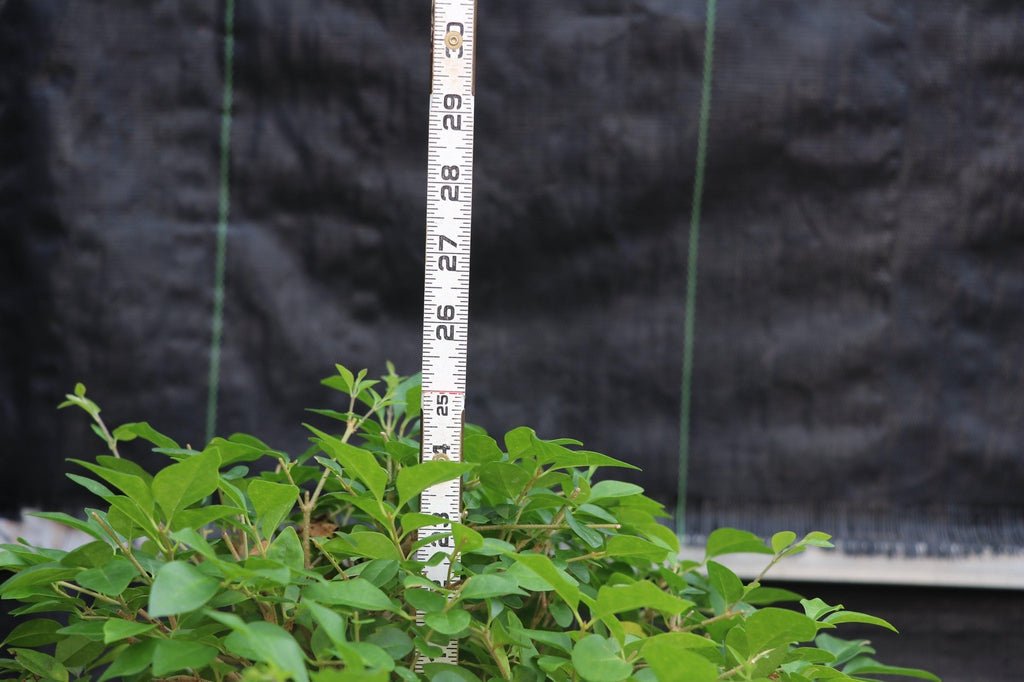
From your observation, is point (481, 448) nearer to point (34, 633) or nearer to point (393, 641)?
point (393, 641)

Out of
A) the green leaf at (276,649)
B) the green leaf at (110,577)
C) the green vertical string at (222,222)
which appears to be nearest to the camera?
the green leaf at (276,649)

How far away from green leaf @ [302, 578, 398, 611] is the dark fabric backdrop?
0.89 m

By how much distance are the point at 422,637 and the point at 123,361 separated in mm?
961

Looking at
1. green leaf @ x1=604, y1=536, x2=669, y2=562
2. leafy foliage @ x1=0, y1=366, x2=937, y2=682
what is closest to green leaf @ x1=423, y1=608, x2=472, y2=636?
leafy foliage @ x1=0, y1=366, x2=937, y2=682

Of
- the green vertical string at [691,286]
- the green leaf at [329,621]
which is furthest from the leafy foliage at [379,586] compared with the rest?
the green vertical string at [691,286]

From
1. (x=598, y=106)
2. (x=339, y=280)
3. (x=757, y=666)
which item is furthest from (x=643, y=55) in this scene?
(x=757, y=666)

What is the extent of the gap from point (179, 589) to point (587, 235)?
1002 millimetres

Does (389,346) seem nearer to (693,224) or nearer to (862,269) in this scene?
(693,224)

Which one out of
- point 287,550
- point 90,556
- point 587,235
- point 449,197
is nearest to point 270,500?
point 287,550

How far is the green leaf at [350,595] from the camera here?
430 millimetres

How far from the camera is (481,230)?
4.32 ft

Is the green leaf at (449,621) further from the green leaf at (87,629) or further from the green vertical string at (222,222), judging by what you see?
the green vertical string at (222,222)

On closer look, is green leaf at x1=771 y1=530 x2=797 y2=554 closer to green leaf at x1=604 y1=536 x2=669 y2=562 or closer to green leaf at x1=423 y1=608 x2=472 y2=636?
Answer: green leaf at x1=604 y1=536 x2=669 y2=562

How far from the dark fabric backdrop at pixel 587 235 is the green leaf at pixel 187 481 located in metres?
0.87
